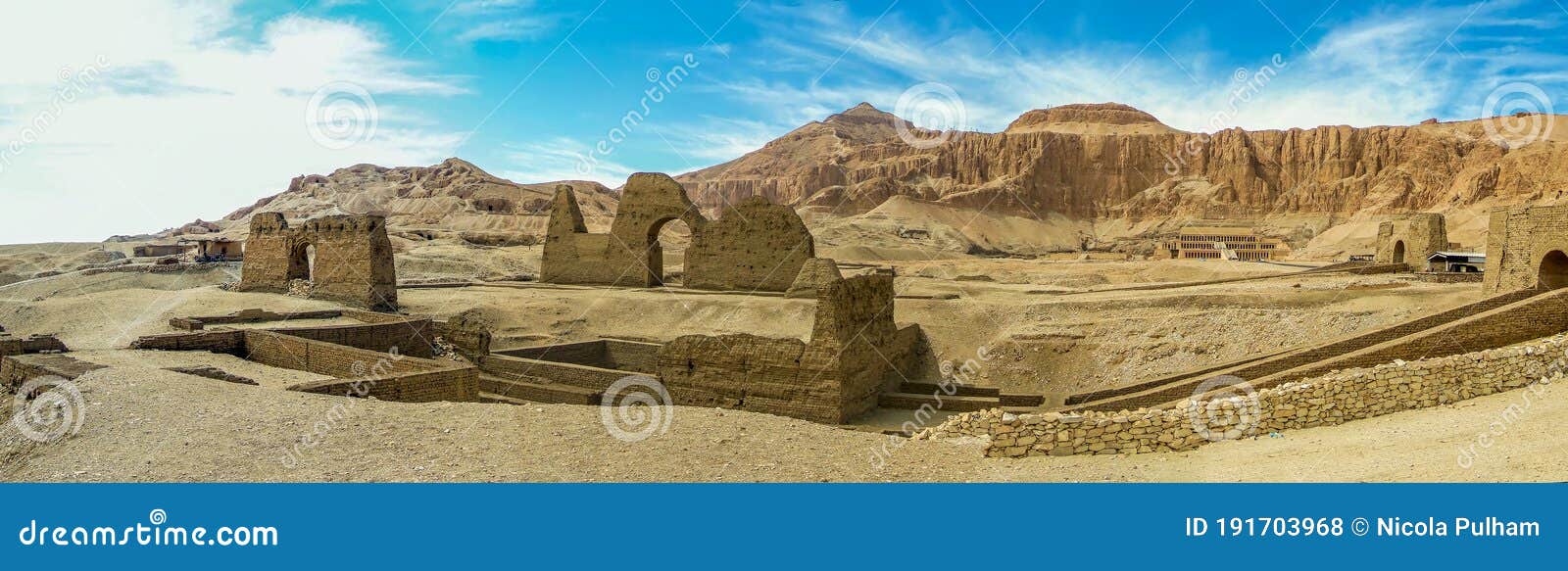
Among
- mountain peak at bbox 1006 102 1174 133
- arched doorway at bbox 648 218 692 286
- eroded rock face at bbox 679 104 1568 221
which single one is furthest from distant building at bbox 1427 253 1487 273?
mountain peak at bbox 1006 102 1174 133

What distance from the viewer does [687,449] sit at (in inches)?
332

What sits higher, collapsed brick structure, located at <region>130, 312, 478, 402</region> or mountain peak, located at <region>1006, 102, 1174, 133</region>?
mountain peak, located at <region>1006, 102, 1174, 133</region>

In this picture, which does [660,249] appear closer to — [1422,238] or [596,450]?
[596,450]

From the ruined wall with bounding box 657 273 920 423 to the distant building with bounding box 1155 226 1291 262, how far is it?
63666mm

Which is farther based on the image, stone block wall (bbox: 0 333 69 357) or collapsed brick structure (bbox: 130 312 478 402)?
stone block wall (bbox: 0 333 69 357)

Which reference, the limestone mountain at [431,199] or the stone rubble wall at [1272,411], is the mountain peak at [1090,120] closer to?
the limestone mountain at [431,199]

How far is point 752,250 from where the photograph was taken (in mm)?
31578

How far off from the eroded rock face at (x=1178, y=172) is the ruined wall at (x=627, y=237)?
7025 centimetres

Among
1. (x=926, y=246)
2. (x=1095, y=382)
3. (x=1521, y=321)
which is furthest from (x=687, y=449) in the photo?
(x=926, y=246)

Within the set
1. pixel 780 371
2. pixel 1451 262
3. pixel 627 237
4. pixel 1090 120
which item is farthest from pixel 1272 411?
pixel 1090 120

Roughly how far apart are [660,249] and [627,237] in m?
1.80

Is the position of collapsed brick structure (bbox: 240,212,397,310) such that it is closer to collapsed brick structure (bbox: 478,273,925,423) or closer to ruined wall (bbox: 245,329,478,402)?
ruined wall (bbox: 245,329,478,402)

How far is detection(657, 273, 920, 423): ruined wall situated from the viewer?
46.2ft

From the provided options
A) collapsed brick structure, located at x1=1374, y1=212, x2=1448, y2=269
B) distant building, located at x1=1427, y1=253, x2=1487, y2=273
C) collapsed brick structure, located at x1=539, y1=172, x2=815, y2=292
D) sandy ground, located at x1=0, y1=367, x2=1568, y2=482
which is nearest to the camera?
sandy ground, located at x1=0, y1=367, x2=1568, y2=482
